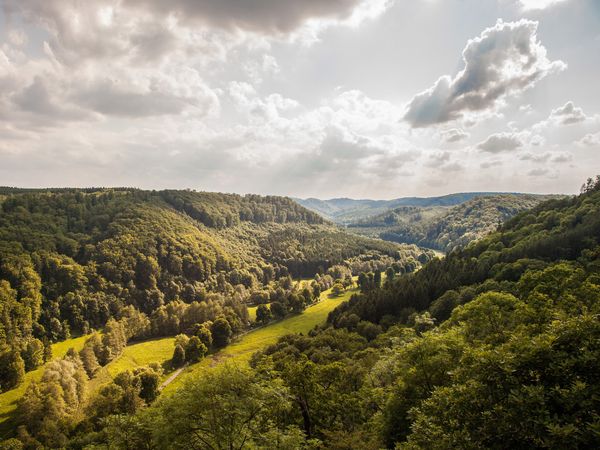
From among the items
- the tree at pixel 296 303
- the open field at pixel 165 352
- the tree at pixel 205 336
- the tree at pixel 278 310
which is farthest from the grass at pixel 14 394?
the tree at pixel 296 303

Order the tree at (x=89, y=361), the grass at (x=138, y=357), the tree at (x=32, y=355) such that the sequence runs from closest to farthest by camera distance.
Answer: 1. the tree at (x=89, y=361)
2. the grass at (x=138, y=357)
3. the tree at (x=32, y=355)

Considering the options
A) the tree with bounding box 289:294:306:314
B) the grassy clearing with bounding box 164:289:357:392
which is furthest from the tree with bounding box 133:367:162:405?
the tree with bounding box 289:294:306:314

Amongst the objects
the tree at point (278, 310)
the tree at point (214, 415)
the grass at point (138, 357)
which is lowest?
the grass at point (138, 357)

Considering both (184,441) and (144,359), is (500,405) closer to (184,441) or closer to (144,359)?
(184,441)

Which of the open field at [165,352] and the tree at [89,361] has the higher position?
the tree at [89,361]

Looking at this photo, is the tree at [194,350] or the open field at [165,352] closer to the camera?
the open field at [165,352]

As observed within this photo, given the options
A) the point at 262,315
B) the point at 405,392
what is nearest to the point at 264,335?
the point at 262,315

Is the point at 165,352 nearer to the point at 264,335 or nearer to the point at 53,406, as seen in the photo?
the point at 264,335

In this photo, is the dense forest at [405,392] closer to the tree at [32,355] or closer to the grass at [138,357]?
the grass at [138,357]
